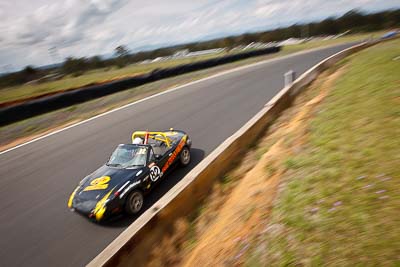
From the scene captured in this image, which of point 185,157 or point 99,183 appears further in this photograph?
point 185,157

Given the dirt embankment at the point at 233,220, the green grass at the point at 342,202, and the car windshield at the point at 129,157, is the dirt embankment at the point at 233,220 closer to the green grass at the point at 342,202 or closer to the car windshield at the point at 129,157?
the green grass at the point at 342,202

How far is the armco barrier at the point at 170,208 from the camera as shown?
142 inches

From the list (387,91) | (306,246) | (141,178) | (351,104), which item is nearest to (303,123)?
(351,104)

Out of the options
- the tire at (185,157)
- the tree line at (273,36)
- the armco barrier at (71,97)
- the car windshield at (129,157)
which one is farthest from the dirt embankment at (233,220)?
the tree line at (273,36)

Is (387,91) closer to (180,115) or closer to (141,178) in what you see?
(141,178)

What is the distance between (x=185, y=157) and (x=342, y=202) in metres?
4.47

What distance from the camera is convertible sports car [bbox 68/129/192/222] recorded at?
16.9 feet

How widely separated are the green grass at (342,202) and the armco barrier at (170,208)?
1.51 metres

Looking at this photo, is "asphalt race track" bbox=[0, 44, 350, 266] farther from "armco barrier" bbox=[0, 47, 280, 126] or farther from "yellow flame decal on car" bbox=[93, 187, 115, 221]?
"armco barrier" bbox=[0, 47, 280, 126]

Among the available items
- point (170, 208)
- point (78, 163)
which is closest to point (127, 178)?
point (170, 208)

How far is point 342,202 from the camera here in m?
3.33

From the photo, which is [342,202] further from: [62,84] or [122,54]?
[122,54]

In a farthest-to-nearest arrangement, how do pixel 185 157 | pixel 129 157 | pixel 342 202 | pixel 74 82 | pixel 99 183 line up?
pixel 74 82
pixel 185 157
pixel 129 157
pixel 99 183
pixel 342 202

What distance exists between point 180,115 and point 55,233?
751cm
